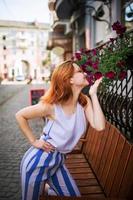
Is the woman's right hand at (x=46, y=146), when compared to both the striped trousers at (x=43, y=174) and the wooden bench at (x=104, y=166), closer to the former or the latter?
the striped trousers at (x=43, y=174)

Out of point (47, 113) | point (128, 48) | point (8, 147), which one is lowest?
point (8, 147)

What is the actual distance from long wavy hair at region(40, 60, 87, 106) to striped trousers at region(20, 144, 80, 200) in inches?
18.5

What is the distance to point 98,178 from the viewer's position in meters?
3.93

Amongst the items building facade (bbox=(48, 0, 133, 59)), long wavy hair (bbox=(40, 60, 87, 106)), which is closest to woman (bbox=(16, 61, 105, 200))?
long wavy hair (bbox=(40, 60, 87, 106))

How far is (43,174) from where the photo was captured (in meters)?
3.21

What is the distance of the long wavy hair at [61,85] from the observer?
307 cm

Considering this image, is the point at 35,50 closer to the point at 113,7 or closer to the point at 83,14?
the point at 83,14

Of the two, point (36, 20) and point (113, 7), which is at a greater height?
point (36, 20)

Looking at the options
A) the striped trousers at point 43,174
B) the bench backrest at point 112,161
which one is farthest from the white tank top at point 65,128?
the bench backrest at point 112,161

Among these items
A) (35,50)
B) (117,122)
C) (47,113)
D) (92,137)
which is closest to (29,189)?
(47,113)

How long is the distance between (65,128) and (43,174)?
18.4 inches

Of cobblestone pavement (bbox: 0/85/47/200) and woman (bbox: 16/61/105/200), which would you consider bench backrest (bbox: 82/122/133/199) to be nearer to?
woman (bbox: 16/61/105/200)

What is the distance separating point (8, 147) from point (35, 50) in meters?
95.2

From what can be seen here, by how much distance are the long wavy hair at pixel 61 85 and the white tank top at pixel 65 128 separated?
0.28 ft
